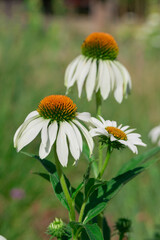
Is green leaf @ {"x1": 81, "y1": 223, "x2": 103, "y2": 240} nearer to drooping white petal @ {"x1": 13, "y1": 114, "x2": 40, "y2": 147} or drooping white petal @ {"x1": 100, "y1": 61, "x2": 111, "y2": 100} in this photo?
drooping white petal @ {"x1": 13, "y1": 114, "x2": 40, "y2": 147}

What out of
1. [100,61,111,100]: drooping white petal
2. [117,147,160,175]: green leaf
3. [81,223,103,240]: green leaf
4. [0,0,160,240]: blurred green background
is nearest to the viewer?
[81,223,103,240]: green leaf

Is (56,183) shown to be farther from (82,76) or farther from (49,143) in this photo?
(82,76)

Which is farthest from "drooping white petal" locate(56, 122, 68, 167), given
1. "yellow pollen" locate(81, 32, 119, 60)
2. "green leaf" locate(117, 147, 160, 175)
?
"yellow pollen" locate(81, 32, 119, 60)

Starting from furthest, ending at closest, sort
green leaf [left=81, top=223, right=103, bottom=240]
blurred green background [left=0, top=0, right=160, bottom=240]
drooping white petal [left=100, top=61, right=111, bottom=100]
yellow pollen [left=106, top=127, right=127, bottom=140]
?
blurred green background [left=0, top=0, right=160, bottom=240], drooping white petal [left=100, top=61, right=111, bottom=100], yellow pollen [left=106, top=127, right=127, bottom=140], green leaf [left=81, top=223, right=103, bottom=240]

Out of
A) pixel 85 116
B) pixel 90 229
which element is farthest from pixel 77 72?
pixel 90 229

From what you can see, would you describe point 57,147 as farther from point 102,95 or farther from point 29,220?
point 29,220

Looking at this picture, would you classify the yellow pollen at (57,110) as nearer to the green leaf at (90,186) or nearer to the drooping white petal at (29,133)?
the drooping white petal at (29,133)

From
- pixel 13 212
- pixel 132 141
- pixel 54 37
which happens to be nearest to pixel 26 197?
pixel 13 212
